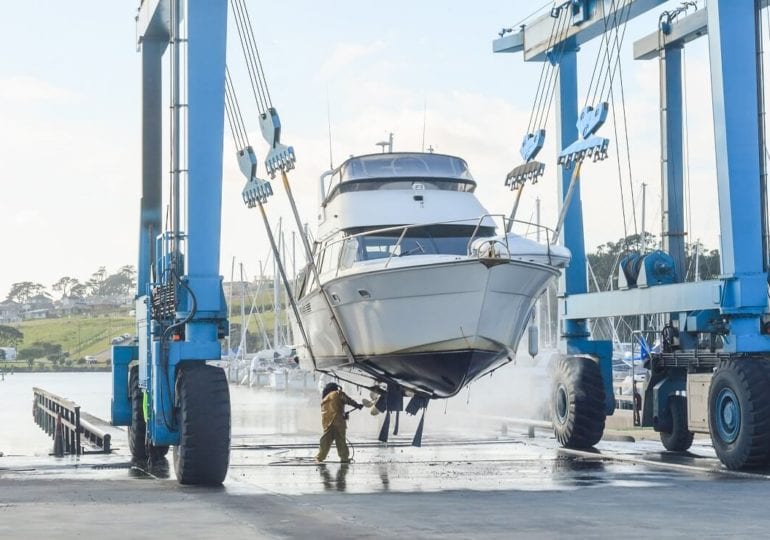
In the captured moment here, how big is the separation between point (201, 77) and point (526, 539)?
8.32m

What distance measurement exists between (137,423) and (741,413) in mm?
Answer: 9328

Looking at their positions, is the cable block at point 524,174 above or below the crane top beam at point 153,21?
below

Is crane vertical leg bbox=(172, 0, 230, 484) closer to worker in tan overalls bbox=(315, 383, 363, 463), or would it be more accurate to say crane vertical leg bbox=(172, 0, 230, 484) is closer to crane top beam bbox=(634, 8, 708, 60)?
worker in tan overalls bbox=(315, 383, 363, 463)

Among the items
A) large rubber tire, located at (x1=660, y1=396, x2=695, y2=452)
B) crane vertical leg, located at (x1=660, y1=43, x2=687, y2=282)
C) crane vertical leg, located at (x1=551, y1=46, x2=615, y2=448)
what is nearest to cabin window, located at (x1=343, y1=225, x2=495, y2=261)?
crane vertical leg, located at (x1=551, y1=46, x2=615, y2=448)

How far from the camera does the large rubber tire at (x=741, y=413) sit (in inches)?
672

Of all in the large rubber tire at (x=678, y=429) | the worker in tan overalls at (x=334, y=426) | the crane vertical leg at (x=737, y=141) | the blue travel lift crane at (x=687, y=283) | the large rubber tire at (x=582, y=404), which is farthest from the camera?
the large rubber tire at (x=582, y=404)

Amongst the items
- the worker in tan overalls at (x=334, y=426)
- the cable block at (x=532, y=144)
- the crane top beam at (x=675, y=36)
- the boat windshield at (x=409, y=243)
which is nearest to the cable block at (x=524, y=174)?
the cable block at (x=532, y=144)

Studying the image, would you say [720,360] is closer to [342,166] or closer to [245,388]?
[342,166]

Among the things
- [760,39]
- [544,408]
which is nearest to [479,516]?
[760,39]

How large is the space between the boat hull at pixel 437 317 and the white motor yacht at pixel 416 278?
0.02m

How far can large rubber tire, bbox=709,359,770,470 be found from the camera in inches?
672

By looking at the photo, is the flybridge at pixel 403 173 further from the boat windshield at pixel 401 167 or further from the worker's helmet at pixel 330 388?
the worker's helmet at pixel 330 388

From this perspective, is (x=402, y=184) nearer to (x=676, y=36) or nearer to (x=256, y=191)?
(x=256, y=191)

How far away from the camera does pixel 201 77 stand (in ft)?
54.9
